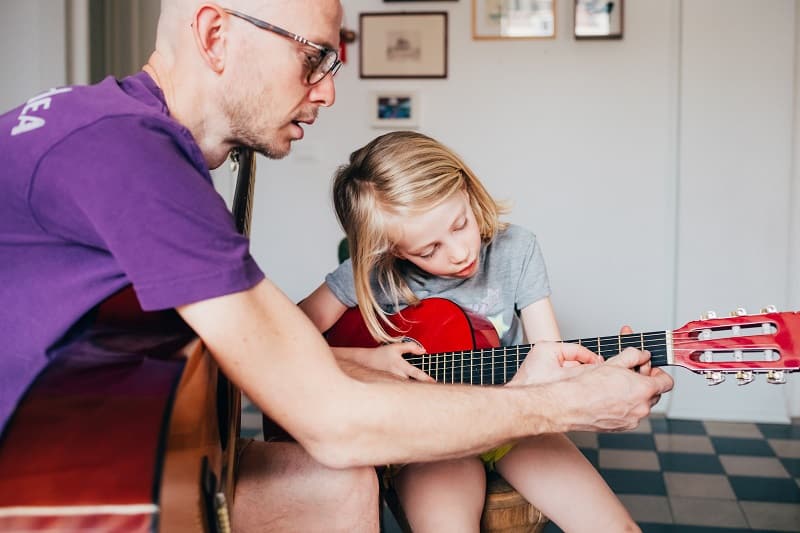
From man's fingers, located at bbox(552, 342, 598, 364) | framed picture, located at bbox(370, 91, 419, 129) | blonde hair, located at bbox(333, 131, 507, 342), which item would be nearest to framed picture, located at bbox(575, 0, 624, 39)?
framed picture, located at bbox(370, 91, 419, 129)

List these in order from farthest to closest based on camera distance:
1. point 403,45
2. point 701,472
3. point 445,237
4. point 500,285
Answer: point 403,45, point 701,472, point 500,285, point 445,237

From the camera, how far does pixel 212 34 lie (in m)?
1.34

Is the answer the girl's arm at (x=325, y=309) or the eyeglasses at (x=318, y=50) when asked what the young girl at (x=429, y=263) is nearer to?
the girl's arm at (x=325, y=309)

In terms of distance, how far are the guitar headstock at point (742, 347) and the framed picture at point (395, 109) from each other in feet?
9.17

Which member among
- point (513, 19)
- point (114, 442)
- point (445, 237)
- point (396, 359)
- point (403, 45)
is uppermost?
point (513, 19)

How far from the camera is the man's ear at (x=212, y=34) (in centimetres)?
132

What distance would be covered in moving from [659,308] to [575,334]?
421 mm

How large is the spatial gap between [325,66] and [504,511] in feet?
3.06

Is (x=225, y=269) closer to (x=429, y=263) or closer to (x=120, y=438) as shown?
(x=120, y=438)

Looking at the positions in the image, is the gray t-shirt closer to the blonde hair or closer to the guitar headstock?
the blonde hair

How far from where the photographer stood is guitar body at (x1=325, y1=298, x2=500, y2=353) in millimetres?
1816

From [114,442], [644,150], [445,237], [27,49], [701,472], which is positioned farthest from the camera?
[644,150]

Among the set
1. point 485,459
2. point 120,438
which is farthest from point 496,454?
point 120,438

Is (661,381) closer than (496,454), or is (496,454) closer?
(661,381)
